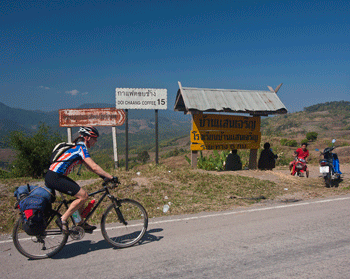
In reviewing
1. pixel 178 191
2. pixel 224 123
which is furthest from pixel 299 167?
pixel 178 191

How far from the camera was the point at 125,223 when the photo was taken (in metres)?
4.69

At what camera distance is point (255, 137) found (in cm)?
1229

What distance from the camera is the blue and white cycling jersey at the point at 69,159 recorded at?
4.03 meters

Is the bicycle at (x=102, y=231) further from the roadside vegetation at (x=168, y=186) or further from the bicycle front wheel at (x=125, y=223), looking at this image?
the roadside vegetation at (x=168, y=186)

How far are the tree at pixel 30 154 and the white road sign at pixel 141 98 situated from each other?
11.6 ft

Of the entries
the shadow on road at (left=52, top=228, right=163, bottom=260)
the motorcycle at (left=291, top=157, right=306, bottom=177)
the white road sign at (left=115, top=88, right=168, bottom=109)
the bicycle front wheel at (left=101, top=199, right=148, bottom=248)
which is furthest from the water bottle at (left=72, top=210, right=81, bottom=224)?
the motorcycle at (left=291, top=157, right=306, bottom=177)

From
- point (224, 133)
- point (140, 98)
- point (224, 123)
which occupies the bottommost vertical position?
point (224, 133)

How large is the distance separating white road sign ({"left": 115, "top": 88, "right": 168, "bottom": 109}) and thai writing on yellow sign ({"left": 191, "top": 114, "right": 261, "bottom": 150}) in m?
1.70

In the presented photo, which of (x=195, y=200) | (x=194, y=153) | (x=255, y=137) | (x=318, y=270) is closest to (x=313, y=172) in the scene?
(x=255, y=137)

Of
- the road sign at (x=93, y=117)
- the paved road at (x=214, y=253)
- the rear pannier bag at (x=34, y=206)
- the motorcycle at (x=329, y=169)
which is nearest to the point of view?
the paved road at (x=214, y=253)

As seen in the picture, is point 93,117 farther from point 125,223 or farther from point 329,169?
point 329,169

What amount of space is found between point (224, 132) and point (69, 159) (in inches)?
335

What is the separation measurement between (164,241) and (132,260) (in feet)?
2.69

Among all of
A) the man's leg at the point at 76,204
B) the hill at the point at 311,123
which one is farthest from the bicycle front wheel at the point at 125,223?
the hill at the point at 311,123
